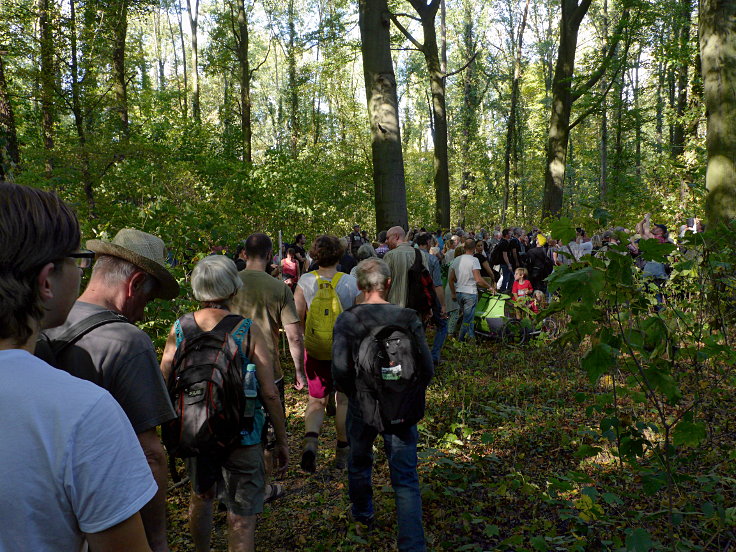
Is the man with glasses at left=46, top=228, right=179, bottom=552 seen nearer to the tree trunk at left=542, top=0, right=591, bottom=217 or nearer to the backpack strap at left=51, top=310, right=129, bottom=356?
the backpack strap at left=51, top=310, right=129, bottom=356

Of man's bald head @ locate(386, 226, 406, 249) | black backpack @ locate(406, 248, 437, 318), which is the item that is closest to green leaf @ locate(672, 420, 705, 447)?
black backpack @ locate(406, 248, 437, 318)

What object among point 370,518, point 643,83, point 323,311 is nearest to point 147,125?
point 323,311

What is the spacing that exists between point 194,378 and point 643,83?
141 ft

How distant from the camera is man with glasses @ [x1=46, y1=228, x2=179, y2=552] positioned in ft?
6.36

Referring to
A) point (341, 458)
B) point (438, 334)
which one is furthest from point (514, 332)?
point (341, 458)

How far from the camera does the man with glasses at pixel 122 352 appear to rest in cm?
194

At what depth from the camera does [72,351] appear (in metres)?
1.94

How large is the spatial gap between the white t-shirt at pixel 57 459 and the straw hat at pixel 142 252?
3.97 feet

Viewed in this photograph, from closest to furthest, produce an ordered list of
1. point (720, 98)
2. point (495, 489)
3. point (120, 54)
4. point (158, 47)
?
point (495, 489), point (720, 98), point (120, 54), point (158, 47)

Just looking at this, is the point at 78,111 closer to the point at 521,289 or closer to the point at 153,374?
the point at 521,289

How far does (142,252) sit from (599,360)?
6.93 ft

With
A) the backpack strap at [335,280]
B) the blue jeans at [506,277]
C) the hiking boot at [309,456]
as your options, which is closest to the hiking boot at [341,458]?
the hiking boot at [309,456]

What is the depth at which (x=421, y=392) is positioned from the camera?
3.30m

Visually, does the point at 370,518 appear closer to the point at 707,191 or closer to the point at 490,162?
the point at 707,191
